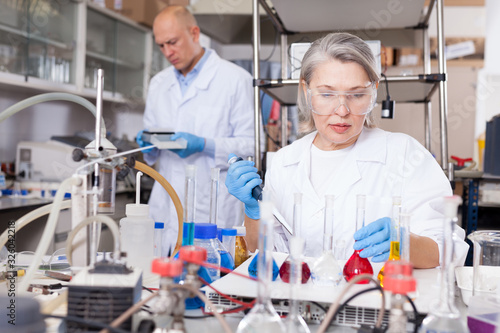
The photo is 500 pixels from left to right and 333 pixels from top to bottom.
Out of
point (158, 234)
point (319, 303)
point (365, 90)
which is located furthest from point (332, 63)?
point (319, 303)

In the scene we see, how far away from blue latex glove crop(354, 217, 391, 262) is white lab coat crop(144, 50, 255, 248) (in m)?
1.44

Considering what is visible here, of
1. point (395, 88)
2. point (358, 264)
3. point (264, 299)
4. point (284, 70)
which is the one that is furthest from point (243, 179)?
point (284, 70)

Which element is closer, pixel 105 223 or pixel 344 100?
pixel 105 223

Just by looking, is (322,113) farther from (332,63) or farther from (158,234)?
(158,234)

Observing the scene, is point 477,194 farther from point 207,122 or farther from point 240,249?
point 240,249

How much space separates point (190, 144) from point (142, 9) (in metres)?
2.17

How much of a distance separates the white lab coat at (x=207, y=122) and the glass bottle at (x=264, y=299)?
1788 millimetres

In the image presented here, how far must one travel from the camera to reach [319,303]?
0.85 meters

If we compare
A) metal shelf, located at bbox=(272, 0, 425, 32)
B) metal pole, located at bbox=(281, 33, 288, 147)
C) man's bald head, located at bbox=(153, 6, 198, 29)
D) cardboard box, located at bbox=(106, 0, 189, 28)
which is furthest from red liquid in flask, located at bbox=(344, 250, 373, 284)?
cardboard box, located at bbox=(106, 0, 189, 28)

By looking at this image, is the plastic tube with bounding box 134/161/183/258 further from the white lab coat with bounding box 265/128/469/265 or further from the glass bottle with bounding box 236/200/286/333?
the glass bottle with bounding box 236/200/286/333

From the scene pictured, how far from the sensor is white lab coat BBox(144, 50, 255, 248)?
255 centimetres

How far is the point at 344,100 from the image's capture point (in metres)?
1.40

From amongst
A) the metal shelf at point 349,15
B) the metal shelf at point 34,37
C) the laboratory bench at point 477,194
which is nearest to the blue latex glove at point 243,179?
the metal shelf at point 349,15

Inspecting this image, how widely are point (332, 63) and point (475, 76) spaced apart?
3.18m
